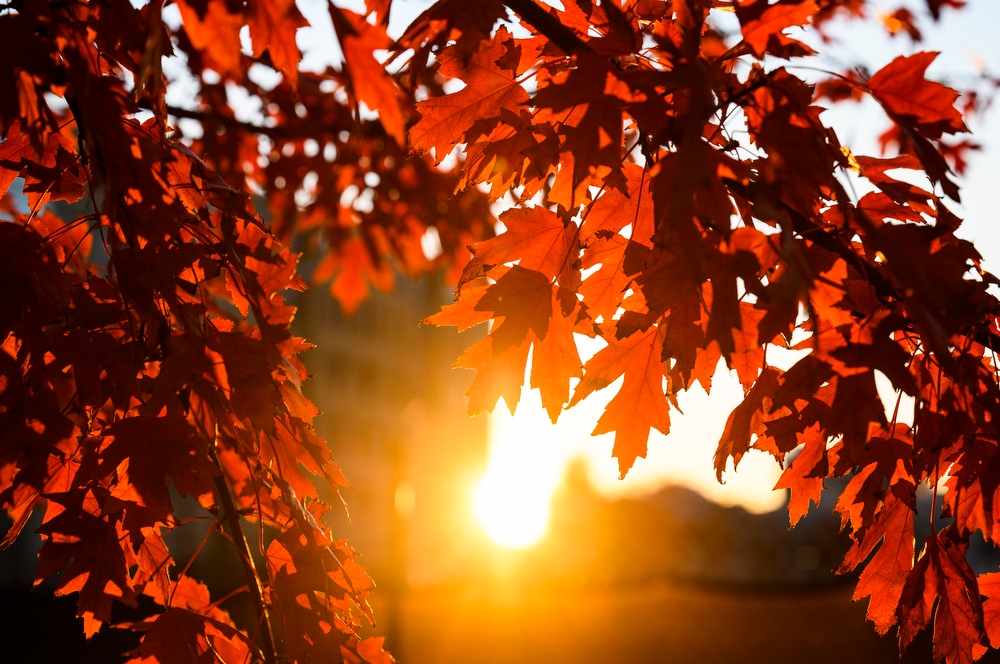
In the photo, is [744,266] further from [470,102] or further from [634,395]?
[470,102]

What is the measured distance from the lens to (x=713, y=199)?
1261 mm

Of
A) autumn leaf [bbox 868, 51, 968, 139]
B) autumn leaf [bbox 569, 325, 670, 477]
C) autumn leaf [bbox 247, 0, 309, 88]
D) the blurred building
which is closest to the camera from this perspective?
autumn leaf [bbox 247, 0, 309, 88]

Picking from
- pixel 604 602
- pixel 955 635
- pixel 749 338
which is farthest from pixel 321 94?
pixel 604 602

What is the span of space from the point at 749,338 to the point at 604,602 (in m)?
8.84

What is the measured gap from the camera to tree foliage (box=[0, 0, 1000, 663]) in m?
1.31

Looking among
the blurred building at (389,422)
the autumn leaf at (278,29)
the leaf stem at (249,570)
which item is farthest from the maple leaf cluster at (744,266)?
the blurred building at (389,422)

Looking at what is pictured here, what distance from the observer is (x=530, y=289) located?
1646 millimetres

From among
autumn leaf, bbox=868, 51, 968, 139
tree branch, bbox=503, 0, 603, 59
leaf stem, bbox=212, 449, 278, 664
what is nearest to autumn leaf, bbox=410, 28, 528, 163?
tree branch, bbox=503, 0, 603, 59

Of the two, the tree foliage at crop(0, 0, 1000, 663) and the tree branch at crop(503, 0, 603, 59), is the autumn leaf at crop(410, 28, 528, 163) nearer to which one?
the tree foliage at crop(0, 0, 1000, 663)

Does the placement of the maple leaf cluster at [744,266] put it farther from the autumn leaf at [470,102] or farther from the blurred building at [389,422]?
the blurred building at [389,422]

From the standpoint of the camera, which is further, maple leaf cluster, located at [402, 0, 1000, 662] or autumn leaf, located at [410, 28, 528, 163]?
autumn leaf, located at [410, 28, 528, 163]

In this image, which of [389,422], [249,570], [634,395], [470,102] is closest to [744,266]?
[634,395]

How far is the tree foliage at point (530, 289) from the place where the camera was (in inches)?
51.6

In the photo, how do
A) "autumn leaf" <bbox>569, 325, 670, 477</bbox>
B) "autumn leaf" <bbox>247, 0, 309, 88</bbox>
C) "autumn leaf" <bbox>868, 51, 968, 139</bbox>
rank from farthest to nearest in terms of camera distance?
"autumn leaf" <bbox>569, 325, 670, 477</bbox> → "autumn leaf" <bbox>868, 51, 968, 139</bbox> → "autumn leaf" <bbox>247, 0, 309, 88</bbox>
